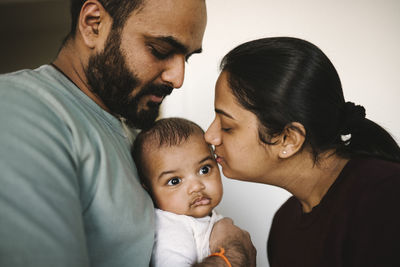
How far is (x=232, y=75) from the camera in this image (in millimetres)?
1189

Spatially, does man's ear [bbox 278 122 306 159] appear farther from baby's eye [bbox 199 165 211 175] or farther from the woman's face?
baby's eye [bbox 199 165 211 175]

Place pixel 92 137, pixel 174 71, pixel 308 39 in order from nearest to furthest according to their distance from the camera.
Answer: pixel 92 137 < pixel 174 71 < pixel 308 39

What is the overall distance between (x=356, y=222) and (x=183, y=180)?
2.31 ft

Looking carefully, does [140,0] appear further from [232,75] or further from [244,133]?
[244,133]

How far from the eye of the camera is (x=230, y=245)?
Result: 1176 millimetres

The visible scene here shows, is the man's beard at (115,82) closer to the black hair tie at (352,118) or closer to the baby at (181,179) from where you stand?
the baby at (181,179)

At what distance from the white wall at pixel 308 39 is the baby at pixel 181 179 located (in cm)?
92

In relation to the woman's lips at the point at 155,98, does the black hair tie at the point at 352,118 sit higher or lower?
higher

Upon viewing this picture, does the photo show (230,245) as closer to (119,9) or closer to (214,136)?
(214,136)

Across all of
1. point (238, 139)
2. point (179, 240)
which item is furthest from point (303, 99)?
point (179, 240)

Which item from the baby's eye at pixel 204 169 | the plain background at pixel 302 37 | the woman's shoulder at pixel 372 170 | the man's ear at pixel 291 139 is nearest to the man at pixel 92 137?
the baby's eye at pixel 204 169

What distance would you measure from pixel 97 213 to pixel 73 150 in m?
0.21

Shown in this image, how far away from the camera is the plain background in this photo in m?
2.07

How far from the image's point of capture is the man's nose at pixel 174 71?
1.27 m
